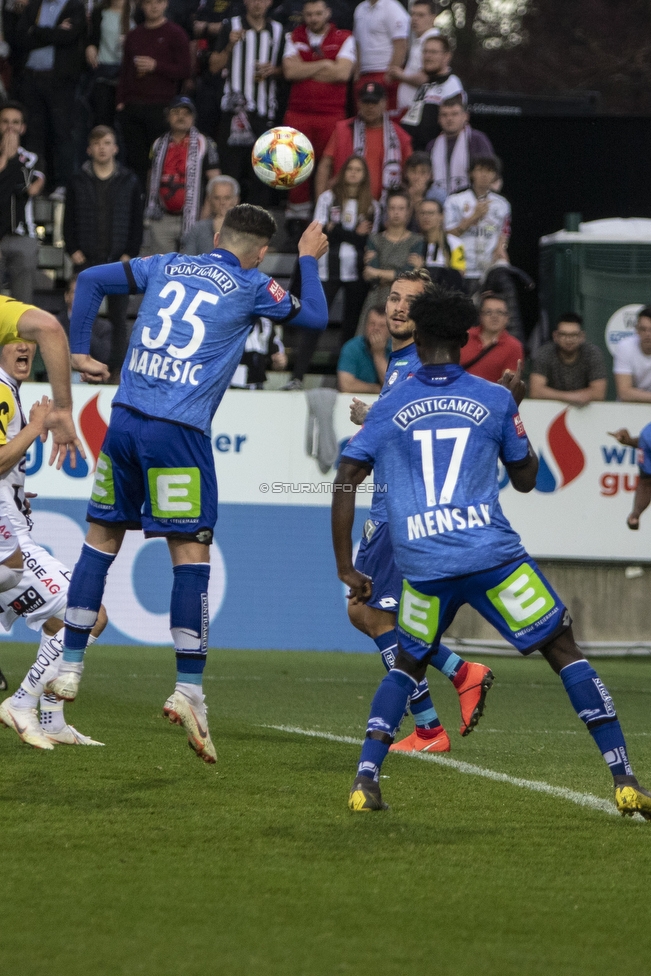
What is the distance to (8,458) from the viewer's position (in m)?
7.39

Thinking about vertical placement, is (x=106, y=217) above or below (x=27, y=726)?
above

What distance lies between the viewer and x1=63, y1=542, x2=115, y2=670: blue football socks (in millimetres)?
6723

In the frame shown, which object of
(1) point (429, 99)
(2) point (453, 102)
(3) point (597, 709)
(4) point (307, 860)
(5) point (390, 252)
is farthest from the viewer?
(1) point (429, 99)

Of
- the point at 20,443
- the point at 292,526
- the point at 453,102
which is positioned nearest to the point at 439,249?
the point at 453,102

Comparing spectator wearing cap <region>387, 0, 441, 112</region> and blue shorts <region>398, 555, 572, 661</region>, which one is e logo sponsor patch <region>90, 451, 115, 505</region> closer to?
blue shorts <region>398, 555, 572, 661</region>

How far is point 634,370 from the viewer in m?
14.3

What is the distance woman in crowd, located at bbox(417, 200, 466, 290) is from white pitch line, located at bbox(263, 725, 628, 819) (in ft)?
21.2

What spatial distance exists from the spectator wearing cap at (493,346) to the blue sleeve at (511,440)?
7.69m

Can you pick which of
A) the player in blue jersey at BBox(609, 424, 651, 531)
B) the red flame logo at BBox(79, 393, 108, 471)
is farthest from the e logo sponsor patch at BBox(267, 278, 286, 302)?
the red flame logo at BBox(79, 393, 108, 471)

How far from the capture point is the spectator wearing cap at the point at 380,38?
16.2 meters

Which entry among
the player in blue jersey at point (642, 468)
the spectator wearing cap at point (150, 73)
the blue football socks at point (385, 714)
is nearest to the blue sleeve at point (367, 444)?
the blue football socks at point (385, 714)

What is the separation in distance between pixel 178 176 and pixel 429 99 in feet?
9.56

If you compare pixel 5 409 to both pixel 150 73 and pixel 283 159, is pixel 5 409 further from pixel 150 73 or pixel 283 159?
pixel 150 73

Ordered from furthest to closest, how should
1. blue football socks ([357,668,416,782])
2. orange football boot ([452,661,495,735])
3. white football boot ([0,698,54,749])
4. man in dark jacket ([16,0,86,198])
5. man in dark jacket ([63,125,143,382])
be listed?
man in dark jacket ([16,0,86,198]) < man in dark jacket ([63,125,143,382]) < white football boot ([0,698,54,749]) < orange football boot ([452,661,495,735]) < blue football socks ([357,668,416,782])
